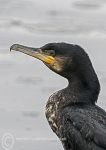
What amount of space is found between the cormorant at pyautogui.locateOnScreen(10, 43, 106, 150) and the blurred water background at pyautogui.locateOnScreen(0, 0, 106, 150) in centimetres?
144

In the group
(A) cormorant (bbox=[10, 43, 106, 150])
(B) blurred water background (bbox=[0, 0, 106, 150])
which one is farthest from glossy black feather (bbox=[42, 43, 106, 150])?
(B) blurred water background (bbox=[0, 0, 106, 150])

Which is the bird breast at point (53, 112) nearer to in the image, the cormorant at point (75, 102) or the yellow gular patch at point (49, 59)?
the cormorant at point (75, 102)

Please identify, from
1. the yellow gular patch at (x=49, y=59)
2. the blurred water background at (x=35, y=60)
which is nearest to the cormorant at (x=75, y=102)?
the yellow gular patch at (x=49, y=59)

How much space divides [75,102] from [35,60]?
4991 mm

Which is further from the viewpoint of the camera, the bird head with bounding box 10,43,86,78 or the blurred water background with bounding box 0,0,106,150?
the blurred water background with bounding box 0,0,106,150

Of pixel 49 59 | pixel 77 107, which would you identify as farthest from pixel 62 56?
pixel 77 107

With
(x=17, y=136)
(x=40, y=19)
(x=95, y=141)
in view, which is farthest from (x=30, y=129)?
(x=40, y=19)

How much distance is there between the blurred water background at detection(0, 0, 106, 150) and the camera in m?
13.3

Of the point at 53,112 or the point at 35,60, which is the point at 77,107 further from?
the point at 35,60

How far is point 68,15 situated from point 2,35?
1823 millimetres

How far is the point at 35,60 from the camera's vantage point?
16.2m

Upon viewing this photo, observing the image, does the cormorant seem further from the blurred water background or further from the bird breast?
the blurred water background

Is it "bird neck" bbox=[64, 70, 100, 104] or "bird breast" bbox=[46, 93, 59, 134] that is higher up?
"bird neck" bbox=[64, 70, 100, 104]

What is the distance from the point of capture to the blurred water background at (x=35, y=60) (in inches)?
525
